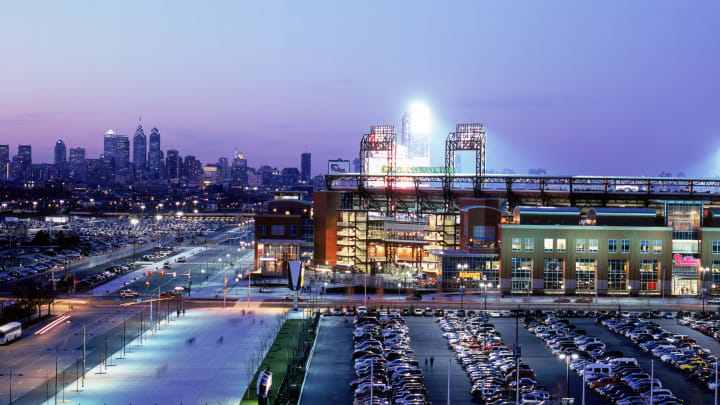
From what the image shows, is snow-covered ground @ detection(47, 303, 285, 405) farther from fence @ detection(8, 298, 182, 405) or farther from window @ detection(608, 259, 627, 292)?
window @ detection(608, 259, 627, 292)

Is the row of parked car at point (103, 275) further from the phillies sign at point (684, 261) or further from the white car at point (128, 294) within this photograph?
the phillies sign at point (684, 261)

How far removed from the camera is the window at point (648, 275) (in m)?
70.8

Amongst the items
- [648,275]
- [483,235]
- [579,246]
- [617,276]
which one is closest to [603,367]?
Answer: [579,246]

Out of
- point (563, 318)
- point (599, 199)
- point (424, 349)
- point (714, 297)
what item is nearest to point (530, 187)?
→ point (599, 199)

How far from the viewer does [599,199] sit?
87.1m

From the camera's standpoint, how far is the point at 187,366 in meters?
42.6

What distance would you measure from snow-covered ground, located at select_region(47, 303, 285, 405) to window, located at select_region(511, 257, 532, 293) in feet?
85.9

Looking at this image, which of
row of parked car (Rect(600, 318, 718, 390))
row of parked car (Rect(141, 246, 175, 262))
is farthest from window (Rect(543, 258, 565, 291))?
row of parked car (Rect(141, 246, 175, 262))

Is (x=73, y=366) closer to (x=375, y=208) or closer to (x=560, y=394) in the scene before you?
(x=560, y=394)

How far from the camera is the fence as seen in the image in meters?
37.6

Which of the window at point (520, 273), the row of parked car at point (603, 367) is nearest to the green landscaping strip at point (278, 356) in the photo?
the row of parked car at point (603, 367)

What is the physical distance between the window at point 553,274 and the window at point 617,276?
15.6ft

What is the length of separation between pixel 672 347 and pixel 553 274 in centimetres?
2497

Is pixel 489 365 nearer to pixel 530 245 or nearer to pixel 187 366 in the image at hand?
pixel 187 366
